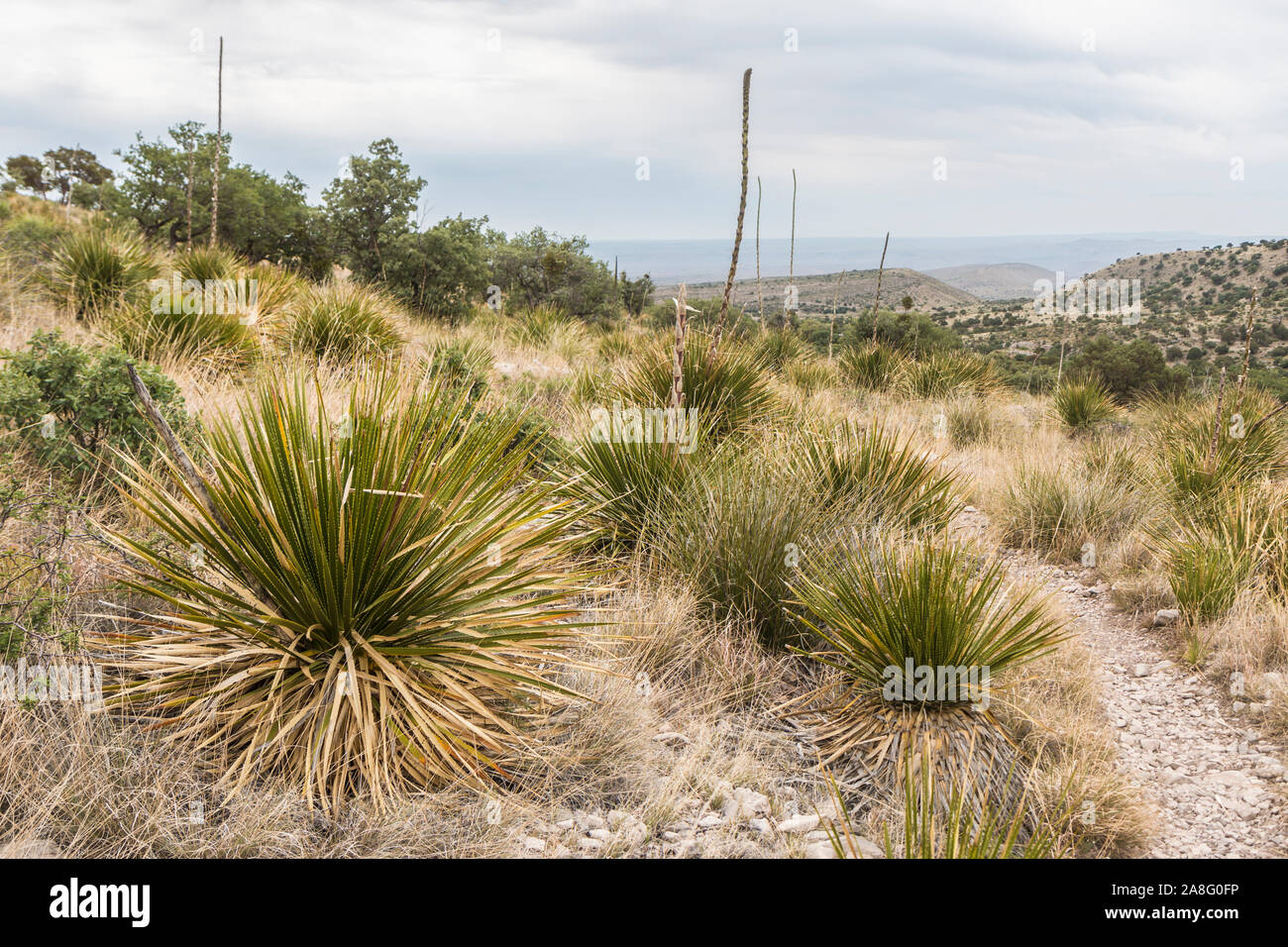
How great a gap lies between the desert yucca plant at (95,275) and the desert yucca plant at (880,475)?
7980 millimetres

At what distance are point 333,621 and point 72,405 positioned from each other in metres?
3.09

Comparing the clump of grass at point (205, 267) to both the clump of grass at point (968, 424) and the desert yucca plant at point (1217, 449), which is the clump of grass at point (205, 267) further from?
the desert yucca plant at point (1217, 449)

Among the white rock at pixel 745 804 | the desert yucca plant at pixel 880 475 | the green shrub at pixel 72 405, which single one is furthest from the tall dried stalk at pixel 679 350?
the green shrub at pixel 72 405

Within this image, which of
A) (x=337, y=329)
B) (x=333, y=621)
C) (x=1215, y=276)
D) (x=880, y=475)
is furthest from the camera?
(x=1215, y=276)

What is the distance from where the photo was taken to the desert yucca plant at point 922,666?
3.53 meters

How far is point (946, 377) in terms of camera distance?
13469 millimetres

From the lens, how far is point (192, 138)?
16.6m

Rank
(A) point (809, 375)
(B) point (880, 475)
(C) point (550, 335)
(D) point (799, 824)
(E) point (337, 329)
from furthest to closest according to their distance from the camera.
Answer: (C) point (550, 335), (A) point (809, 375), (E) point (337, 329), (B) point (880, 475), (D) point (799, 824)

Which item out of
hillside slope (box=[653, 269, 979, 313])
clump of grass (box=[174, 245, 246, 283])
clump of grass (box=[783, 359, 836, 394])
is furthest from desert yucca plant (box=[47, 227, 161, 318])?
hillside slope (box=[653, 269, 979, 313])

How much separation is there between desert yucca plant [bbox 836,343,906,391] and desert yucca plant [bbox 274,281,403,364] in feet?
25.7

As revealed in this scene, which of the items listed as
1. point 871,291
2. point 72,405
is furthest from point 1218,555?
point 871,291

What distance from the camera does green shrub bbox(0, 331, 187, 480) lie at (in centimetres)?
462

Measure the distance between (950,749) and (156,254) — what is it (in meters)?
12.1

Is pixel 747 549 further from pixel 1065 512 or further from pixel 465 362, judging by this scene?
pixel 1065 512
